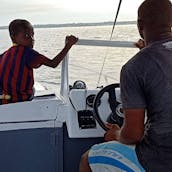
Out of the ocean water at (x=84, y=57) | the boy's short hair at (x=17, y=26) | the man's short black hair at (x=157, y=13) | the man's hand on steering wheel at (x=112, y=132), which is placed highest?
the man's short black hair at (x=157, y=13)

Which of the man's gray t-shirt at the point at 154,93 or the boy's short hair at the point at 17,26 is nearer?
the man's gray t-shirt at the point at 154,93

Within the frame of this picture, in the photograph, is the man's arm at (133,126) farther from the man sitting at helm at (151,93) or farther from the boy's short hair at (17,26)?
the boy's short hair at (17,26)

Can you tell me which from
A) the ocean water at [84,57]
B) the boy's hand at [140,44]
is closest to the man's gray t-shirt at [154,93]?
the boy's hand at [140,44]

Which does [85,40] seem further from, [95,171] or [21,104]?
[95,171]

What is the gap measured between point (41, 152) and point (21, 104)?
0.29 m

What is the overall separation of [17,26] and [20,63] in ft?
0.77

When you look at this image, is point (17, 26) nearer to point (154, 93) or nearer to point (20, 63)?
point (20, 63)

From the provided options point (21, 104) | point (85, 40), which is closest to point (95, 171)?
point (21, 104)

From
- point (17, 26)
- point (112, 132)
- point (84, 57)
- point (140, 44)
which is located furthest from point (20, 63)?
point (84, 57)

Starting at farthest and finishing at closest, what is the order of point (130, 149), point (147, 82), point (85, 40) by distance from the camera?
1. point (85, 40)
2. point (130, 149)
3. point (147, 82)

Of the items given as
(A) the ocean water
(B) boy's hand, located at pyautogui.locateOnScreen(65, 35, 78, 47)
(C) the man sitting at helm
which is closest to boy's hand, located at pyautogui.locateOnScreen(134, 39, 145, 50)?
(B) boy's hand, located at pyautogui.locateOnScreen(65, 35, 78, 47)

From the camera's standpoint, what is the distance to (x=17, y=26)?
2.72 metres

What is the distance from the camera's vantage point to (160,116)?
5.44 ft

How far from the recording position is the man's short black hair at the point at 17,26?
2.72 meters
